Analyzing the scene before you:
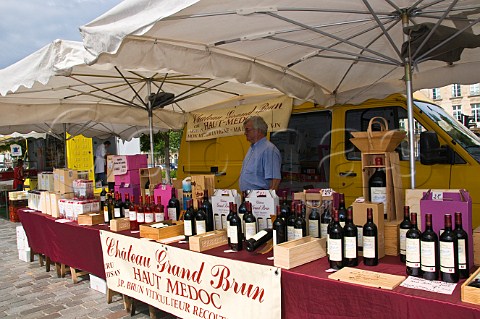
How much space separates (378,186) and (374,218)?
312mm

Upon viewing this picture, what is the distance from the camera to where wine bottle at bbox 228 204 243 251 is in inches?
111

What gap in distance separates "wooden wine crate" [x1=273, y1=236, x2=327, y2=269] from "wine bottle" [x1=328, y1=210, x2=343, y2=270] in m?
0.19

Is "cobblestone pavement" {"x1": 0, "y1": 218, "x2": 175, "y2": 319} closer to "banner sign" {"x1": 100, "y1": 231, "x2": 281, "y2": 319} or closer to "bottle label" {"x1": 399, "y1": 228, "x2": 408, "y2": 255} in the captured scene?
"banner sign" {"x1": 100, "y1": 231, "x2": 281, "y2": 319}

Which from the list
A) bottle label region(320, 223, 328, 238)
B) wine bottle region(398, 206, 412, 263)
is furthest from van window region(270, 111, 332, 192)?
wine bottle region(398, 206, 412, 263)

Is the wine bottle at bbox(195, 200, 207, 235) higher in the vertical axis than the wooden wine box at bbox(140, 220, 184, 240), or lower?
higher

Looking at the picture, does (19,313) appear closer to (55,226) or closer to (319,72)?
(55,226)

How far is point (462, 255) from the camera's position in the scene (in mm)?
1902

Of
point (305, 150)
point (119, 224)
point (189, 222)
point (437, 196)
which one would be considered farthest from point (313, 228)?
point (305, 150)

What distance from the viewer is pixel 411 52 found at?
111 inches

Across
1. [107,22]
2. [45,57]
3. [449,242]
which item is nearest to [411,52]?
[449,242]

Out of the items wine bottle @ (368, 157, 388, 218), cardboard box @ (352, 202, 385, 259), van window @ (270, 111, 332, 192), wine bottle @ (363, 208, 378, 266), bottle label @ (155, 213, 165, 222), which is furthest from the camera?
van window @ (270, 111, 332, 192)

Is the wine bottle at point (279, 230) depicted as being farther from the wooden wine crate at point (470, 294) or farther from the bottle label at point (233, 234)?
the wooden wine crate at point (470, 294)

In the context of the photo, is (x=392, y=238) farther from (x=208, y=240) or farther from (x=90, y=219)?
(x=90, y=219)

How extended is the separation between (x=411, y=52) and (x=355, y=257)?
156 centimetres
